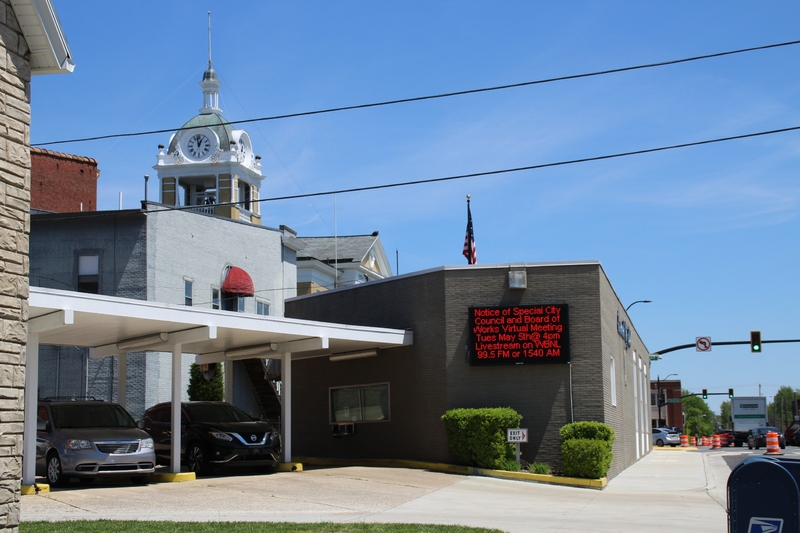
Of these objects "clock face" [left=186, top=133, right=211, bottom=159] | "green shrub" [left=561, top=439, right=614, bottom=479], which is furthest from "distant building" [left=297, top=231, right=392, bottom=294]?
"green shrub" [left=561, top=439, right=614, bottom=479]

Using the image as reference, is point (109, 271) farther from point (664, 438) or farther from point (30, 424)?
point (664, 438)

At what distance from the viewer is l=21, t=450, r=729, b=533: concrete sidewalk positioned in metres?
14.0

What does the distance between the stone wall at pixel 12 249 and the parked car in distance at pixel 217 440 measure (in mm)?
11142

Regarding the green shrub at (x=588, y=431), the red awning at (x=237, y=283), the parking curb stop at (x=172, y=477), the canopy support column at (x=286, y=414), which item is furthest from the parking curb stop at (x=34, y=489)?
the red awning at (x=237, y=283)

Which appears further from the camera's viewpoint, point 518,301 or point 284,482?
point 518,301

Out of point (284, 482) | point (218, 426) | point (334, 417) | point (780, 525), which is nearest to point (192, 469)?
point (218, 426)

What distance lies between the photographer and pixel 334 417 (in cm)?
2636

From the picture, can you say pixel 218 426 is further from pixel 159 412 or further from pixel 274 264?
pixel 274 264

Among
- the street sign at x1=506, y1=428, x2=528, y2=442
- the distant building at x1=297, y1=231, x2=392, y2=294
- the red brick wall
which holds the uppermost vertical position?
the red brick wall

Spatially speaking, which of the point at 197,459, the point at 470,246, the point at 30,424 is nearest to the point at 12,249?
the point at 30,424

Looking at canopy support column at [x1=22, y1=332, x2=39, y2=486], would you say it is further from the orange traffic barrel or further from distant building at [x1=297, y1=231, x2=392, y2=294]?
distant building at [x1=297, y1=231, x2=392, y2=294]

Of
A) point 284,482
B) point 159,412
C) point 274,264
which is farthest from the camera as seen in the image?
point 274,264

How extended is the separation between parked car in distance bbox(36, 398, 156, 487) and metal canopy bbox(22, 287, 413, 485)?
91 cm

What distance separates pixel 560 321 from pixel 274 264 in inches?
701
